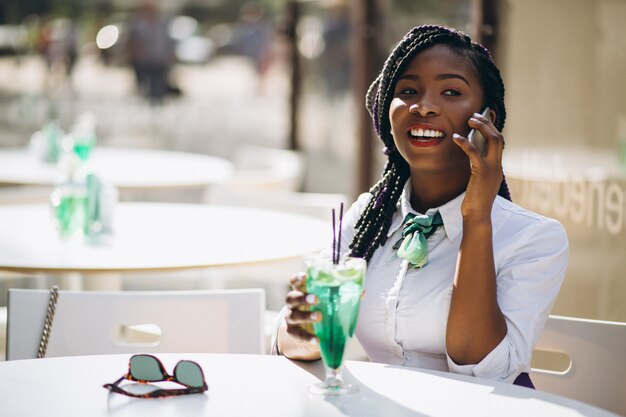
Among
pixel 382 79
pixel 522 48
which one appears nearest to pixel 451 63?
pixel 382 79

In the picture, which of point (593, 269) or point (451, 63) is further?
point (593, 269)

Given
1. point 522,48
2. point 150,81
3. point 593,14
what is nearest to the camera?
point 593,14

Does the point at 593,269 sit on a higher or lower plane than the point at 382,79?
lower

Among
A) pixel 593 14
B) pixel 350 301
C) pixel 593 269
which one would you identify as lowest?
pixel 593 269

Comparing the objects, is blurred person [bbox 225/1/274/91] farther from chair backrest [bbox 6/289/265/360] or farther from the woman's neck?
the woman's neck

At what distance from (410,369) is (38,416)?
68 cm

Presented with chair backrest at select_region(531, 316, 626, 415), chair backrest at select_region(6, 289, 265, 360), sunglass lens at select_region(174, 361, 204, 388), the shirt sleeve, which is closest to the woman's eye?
the shirt sleeve

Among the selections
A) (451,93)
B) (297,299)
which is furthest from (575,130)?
(297,299)

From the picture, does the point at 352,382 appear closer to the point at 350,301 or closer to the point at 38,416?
the point at 350,301

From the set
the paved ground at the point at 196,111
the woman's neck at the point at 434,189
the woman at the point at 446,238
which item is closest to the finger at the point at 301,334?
the woman at the point at 446,238

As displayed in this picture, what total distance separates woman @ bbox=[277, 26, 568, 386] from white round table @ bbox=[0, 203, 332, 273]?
2.82ft

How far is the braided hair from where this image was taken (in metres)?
2.34

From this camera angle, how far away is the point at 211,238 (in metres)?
3.64

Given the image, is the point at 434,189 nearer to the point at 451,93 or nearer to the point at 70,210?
the point at 451,93
